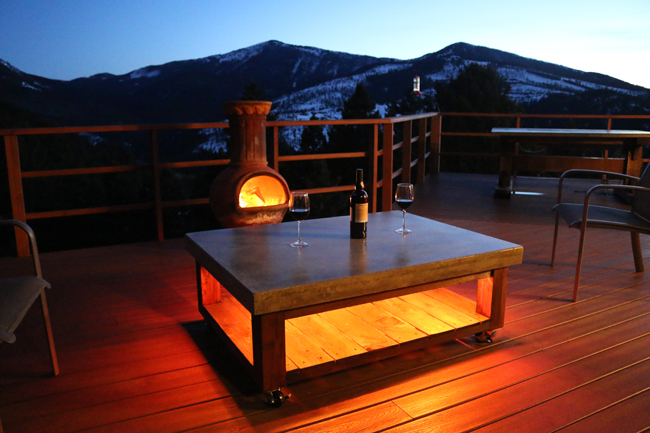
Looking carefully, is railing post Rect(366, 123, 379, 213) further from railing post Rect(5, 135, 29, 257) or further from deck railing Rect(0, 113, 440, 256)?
railing post Rect(5, 135, 29, 257)

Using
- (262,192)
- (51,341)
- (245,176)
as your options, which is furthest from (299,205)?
(262,192)

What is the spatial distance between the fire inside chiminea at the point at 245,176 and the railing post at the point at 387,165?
1.40m

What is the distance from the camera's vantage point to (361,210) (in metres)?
1.87

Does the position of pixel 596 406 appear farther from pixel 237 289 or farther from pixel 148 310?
pixel 148 310

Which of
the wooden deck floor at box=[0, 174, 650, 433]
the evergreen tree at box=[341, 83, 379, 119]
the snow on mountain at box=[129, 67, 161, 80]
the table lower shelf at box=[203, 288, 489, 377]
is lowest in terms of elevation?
the wooden deck floor at box=[0, 174, 650, 433]

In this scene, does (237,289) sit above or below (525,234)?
above

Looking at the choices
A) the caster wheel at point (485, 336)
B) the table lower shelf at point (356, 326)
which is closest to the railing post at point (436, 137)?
the table lower shelf at point (356, 326)

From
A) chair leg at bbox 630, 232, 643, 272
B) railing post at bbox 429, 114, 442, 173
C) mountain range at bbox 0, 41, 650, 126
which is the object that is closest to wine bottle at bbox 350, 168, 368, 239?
chair leg at bbox 630, 232, 643, 272

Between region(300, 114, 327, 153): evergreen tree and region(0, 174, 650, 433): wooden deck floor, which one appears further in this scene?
region(300, 114, 327, 153): evergreen tree

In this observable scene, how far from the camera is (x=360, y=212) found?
1881mm

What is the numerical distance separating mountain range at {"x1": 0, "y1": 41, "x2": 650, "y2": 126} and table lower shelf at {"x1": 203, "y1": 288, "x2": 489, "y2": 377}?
31.6 ft

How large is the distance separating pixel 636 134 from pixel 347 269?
4.33 metres

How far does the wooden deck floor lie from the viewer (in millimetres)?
1438

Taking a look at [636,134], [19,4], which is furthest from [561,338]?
[19,4]
